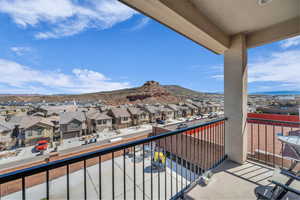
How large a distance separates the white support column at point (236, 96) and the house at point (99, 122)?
14.6 m

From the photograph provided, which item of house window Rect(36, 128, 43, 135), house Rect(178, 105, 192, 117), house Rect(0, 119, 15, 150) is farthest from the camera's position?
house Rect(178, 105, 192, 117)

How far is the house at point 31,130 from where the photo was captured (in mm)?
10102

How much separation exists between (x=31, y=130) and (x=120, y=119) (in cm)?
842

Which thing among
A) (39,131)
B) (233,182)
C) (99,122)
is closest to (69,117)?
(39,131)

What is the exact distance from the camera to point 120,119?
15.9m

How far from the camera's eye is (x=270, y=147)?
351cm

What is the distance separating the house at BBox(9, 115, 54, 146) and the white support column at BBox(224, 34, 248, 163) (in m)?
14.3

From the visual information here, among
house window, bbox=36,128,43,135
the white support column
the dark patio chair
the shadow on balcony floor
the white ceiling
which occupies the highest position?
the white ceiling

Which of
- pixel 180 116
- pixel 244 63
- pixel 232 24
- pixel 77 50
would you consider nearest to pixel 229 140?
pixel 244 63

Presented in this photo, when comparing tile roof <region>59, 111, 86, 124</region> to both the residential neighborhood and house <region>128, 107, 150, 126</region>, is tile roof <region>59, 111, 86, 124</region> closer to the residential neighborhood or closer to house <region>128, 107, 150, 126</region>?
the residential neighborhood

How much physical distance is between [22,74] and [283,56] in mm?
16385

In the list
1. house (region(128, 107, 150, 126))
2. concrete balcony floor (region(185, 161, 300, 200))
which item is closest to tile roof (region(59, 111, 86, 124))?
house (region(128, 107, 150, 126))

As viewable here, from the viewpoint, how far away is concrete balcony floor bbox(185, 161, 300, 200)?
175 centimetres

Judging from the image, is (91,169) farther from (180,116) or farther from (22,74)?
(180,116)
